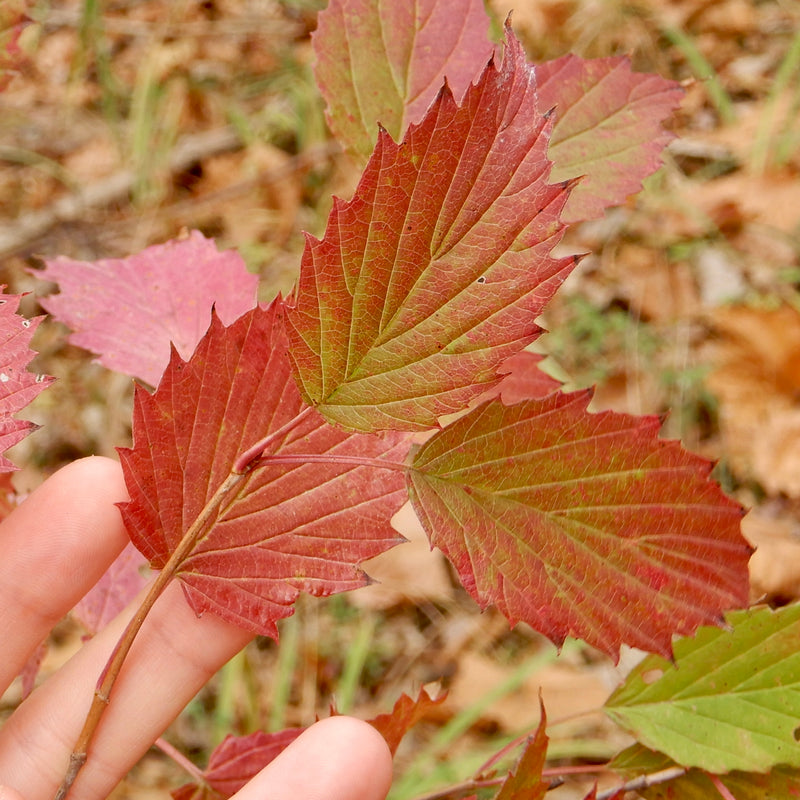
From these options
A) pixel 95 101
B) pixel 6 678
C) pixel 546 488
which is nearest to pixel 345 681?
pixel 6 678

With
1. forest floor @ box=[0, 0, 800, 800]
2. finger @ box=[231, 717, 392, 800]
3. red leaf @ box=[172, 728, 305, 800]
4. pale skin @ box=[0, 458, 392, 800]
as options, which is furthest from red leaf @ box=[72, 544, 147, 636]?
forest floor @ box=[0, 0, 800, 800]

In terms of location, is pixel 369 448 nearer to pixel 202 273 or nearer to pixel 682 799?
pixel 202 273

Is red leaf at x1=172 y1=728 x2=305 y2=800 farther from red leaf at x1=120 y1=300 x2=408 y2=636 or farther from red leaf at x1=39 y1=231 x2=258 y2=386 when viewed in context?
red leaf at x1=39 y1=231 x2=258 y2=386

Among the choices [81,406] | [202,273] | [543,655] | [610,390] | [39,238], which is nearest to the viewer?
[202,273]

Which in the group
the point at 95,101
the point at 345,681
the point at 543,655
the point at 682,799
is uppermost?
the point at 95,101

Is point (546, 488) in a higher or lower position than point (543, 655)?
higher

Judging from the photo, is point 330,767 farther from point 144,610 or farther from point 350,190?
point 350,190

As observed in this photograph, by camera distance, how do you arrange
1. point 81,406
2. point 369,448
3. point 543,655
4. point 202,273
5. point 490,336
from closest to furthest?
point 490,336 → point 369,448 → point 202,273 → point 543,655 → point 81,406

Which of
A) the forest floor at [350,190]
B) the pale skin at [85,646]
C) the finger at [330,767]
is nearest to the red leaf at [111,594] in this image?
the pale skin at [85,646]
